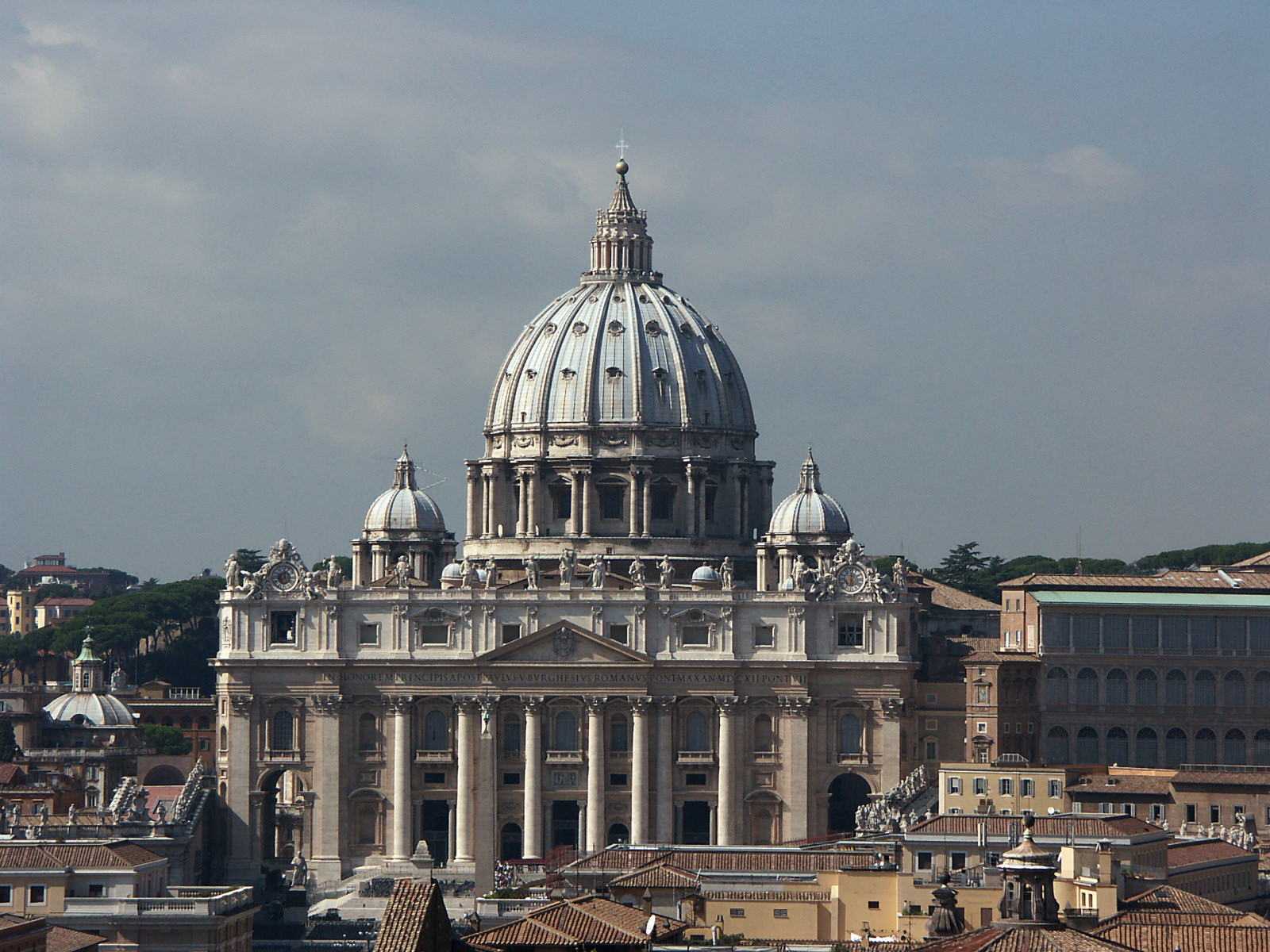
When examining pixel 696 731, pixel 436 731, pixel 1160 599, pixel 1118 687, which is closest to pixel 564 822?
pixel 436 731

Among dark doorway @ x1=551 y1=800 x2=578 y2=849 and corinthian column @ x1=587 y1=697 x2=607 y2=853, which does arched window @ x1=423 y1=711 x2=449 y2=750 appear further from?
corinthian column @ x1=587 y1=697 x2=607 y2=853

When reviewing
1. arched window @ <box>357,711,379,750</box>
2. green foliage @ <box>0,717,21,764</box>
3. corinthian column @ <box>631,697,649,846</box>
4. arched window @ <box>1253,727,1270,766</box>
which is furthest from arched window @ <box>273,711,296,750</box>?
arched window @ <box>1253,727,1270,766</box>

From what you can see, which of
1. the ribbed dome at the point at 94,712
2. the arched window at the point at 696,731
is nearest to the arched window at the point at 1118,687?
the arched window at the point at 696,731

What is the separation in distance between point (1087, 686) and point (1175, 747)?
4837 mm

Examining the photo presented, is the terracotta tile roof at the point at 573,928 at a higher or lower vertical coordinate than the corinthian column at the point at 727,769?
lower

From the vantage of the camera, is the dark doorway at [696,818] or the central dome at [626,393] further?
the central dome at [626,393]

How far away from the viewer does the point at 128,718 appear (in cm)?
19838

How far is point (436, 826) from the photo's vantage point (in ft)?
540

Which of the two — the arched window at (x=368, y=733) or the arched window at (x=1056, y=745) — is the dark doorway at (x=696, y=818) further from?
the arched window at (x=1056, y=745)

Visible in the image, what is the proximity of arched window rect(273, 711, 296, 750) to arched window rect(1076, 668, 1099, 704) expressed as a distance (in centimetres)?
3605

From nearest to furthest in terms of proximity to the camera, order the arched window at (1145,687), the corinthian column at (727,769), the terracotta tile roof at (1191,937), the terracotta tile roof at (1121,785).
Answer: the terracotta tile roof at (1191,937), the terracotta tile roof at (1121,785), the corinthian column at (727,769), the arched window at (1145,687)

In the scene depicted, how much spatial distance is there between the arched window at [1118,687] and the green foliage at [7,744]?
58.1m

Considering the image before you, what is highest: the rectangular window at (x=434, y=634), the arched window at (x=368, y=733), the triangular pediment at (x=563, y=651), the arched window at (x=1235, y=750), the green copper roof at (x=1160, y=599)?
the green copper roof at (x=1160, y=599)

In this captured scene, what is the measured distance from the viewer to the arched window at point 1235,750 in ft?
536
